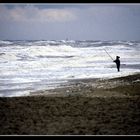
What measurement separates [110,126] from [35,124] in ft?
3.92

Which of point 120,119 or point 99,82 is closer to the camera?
point 120,119

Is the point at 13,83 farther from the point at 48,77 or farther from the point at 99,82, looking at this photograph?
the point at 99,82

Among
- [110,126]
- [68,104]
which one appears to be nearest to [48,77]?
[68,104]

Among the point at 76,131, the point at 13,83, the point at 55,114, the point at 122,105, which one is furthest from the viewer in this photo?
the point at 13,83

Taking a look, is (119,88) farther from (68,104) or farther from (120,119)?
(120,119)

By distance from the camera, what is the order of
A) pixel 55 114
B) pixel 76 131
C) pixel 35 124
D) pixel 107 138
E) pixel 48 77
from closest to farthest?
1. pixel 107 138
2. pixel 76 131
3. pixel 35 124
4. pixel 55 114
5. pixel 48 77

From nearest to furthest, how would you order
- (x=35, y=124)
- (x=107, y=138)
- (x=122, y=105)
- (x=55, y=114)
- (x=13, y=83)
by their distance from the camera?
(x=107, y=138)
(x=35, y=124)
(x=55, y=114)
(x=122, y=105)
(x=13, y=83)

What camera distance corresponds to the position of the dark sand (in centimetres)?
398

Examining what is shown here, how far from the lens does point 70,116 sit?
4.64 metres

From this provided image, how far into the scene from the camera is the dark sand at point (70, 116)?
13.1ft

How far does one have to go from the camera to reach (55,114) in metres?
4.73

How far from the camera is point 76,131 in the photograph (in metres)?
3.95

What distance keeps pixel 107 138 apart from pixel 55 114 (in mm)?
2083

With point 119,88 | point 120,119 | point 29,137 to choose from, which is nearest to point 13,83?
point 119,88
